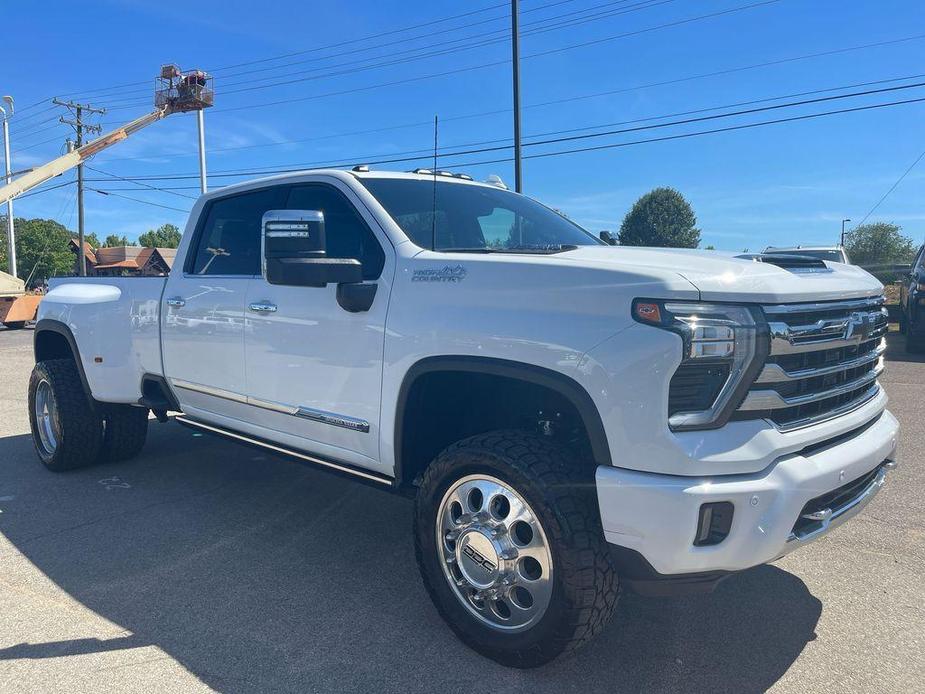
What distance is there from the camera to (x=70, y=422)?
5.30 metres

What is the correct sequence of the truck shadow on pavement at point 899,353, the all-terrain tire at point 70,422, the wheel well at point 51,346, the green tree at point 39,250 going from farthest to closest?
the green tree at point 39,250, the truck shadow on pavement at point 899,353, the wheel well at point 51,346, the all-terrain tire at point 70,422

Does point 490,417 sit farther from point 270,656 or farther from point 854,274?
point 854,274

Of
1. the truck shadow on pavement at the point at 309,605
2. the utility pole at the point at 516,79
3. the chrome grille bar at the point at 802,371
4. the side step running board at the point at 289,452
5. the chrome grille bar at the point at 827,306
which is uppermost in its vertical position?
the utility pole at the point at 516,79

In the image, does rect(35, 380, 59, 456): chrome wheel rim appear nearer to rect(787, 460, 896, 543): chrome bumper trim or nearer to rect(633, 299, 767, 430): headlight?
rect(633, 299, 767, 430): headlight

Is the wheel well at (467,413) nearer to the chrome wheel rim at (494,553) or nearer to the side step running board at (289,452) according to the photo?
the side step running board at (289,452)

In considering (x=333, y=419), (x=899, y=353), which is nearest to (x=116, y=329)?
(x=333, y=419)

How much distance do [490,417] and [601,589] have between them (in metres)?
1.02

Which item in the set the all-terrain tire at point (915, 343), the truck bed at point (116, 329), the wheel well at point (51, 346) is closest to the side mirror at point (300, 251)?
the truck bed at point (116, 329)

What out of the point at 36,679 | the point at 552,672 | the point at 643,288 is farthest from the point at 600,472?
the point at 36,679

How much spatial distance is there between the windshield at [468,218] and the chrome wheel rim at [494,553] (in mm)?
1156

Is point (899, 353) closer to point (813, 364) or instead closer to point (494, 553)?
point (813, 364)

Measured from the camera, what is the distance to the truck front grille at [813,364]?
2.33 metres

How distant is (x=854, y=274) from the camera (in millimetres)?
2980

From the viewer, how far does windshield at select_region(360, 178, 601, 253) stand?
3.46 m
